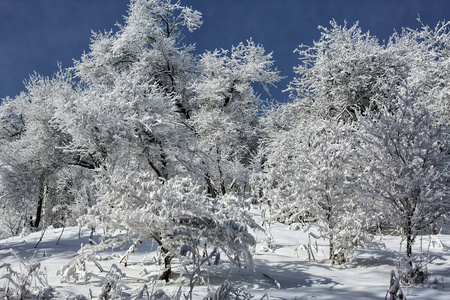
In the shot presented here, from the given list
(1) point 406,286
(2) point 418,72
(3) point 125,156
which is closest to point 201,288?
(1) point 406,286

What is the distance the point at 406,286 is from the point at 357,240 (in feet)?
6.26

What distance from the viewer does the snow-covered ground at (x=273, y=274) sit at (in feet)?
11.9

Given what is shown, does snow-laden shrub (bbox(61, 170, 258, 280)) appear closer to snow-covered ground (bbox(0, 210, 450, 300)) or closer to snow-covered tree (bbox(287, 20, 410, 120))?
snow-covered ground (bbox(0, 210, 450, 300))

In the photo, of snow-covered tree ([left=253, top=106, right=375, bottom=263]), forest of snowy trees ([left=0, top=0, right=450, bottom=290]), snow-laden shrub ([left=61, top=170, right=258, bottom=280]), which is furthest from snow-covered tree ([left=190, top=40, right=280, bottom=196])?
snow-laden shrub ([left=61, top=170, right=258, bottom=280])

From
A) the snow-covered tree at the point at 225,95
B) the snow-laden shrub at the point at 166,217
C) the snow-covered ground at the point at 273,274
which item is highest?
the snow-covered tree at the point at 225,95

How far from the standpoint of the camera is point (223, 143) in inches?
691

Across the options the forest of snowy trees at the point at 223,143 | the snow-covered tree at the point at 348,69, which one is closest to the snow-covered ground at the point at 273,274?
the forest of snowy trees at the point at 223,143

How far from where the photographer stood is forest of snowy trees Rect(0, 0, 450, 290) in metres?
4.43

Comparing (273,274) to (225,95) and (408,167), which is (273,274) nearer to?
(408,167)

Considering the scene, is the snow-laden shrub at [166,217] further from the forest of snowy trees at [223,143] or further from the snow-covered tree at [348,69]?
the snow-covered tree at [348,69]

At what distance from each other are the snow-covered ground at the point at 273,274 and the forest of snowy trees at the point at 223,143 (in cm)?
35

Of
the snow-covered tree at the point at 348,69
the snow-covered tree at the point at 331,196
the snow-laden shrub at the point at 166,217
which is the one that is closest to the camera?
the snow-laden shrub at the point at 166,217

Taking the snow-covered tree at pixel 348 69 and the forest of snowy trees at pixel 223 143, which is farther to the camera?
the snow-covered tree at pixel 348 69

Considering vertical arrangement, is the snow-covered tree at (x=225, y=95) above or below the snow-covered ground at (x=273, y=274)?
above
